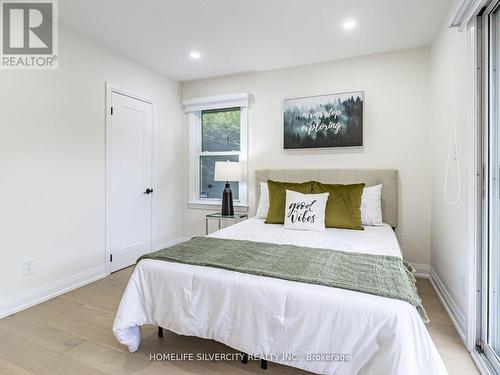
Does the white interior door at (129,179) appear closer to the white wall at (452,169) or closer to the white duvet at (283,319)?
the white duvet at (283,319)

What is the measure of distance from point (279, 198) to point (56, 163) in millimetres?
2202

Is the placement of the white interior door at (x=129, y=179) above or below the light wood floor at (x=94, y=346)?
A: above

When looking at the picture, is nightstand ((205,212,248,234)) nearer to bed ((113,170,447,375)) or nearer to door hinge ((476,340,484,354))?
bed ((113,170,447,375))

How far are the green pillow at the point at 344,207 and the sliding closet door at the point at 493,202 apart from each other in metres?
1.11

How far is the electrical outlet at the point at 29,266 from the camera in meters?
2.46

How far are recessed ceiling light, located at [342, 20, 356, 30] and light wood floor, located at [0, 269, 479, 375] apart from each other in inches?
102

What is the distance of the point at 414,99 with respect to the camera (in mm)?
3197

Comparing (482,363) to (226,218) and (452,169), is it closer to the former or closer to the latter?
(452,169)

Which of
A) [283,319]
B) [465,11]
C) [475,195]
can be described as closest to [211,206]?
[283,319]

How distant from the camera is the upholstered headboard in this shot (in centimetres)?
324

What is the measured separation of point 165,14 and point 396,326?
9.28 ft

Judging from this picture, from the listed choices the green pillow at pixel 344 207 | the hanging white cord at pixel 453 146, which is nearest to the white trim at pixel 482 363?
the hanging white cord at pixel 453 146

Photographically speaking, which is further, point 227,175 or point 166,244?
point 166,244

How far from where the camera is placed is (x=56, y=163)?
269 centimetres
